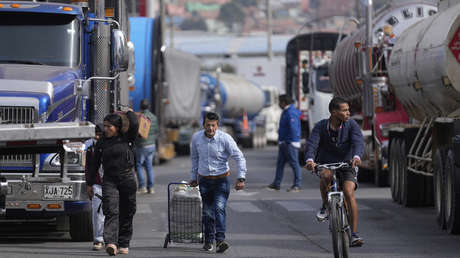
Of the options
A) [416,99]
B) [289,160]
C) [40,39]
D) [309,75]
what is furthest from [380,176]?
[40,39]

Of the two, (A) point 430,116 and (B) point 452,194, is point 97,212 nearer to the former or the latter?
(B) point 452,194

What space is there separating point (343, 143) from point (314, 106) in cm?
2062

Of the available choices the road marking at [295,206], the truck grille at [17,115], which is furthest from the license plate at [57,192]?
the road marking at [295,206]

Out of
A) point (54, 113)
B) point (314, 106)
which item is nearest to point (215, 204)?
point (54, 113)

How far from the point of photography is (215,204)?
13875 millimetres

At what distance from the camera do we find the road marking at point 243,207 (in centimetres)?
1955

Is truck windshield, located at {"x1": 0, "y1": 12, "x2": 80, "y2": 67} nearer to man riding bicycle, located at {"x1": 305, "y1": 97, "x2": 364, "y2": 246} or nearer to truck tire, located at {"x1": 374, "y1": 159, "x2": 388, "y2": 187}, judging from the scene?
man riding bicycle, located at {"x1": 305, "y1": 97, "x2": 364, "y2": 246}

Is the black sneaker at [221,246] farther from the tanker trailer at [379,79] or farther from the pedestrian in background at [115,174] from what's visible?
the tanker trailer at [379,79]

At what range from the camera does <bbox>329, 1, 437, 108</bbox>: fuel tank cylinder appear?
Result: 24562 mm

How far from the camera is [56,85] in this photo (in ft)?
48.3

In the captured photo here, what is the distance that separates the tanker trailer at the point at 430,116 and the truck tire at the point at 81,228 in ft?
14.8

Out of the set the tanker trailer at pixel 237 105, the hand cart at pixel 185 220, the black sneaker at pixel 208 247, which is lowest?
the tanker trailer at pixel 237 105

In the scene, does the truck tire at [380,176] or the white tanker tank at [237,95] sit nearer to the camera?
the truck tire at [380,176]

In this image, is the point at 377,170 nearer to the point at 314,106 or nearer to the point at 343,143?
the point at 314,106
